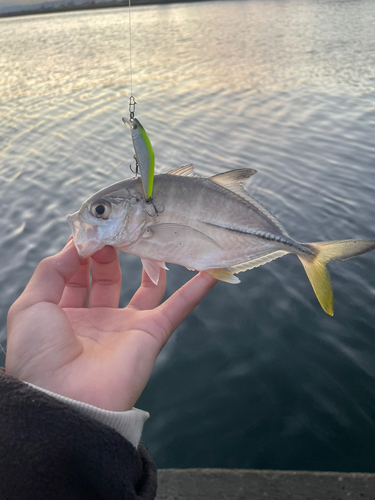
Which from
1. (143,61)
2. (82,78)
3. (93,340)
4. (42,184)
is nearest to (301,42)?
(143,61)

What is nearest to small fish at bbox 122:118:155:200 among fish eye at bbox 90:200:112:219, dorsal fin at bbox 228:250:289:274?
→ fish eye at bbox 90:200:112:219

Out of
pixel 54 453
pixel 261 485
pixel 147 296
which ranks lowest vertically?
pixel 261 485

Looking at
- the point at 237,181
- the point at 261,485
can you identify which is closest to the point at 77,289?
the point at 237,181

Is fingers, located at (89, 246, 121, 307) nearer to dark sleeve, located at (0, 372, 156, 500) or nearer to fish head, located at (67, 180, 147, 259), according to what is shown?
fish head, located at (67, 180, 147, 259)

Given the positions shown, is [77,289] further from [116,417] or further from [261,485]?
[261,485]

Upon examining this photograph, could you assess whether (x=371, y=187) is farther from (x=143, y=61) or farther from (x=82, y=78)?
(x=143, y=61)

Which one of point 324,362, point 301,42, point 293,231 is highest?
point 301,42
